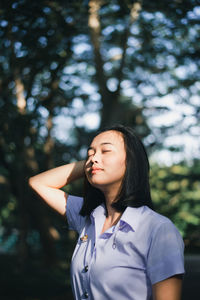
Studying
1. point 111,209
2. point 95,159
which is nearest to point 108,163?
point 95,159

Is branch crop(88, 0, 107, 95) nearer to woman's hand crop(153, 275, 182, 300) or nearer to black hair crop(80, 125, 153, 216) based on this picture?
black hair crop(80, 125, 153, 216)

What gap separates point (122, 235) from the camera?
1922 millimetres

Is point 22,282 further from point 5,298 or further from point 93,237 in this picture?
point 93,237

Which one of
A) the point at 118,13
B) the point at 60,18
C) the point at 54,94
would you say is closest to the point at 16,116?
the point at 54,94

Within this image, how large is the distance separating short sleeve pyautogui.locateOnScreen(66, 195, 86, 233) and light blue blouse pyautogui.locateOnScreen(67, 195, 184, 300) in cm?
39

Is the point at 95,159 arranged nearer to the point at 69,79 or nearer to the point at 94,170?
the point at 94,170

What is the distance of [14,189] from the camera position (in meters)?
10.9

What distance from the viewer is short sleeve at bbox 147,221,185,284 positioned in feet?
5.69

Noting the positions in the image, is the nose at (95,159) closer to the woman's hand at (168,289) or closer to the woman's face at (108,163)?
the woman's face at (108,163)

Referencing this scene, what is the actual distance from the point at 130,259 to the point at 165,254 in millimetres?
169

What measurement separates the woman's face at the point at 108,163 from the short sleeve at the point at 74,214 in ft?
1.27

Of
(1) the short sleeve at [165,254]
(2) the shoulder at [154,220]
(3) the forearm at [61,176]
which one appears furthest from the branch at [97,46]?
(1) the short sleeve at [165,254]

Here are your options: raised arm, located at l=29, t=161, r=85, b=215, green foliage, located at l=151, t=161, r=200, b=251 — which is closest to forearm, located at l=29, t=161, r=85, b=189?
raised arm, located at l=29, t=161, r=85, b=215

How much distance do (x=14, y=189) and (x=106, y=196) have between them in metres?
9.01
